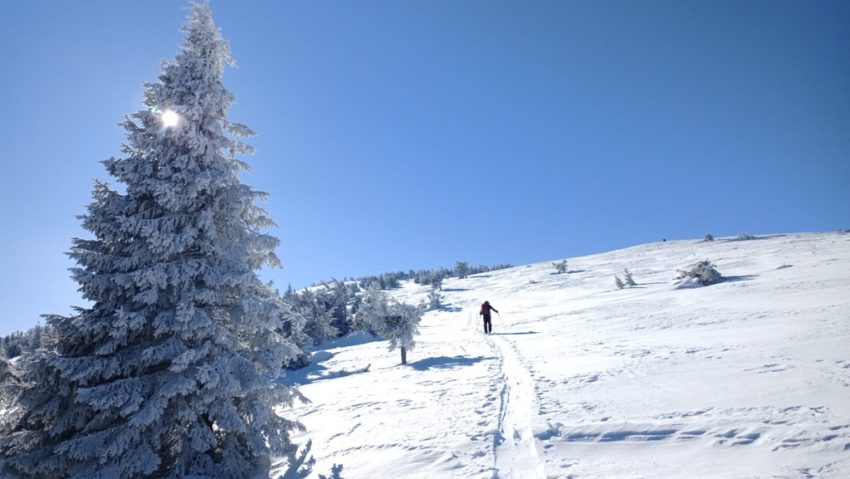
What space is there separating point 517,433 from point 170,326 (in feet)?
23.1

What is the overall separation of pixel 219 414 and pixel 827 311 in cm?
1847

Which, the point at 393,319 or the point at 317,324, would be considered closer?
the point at 393,319

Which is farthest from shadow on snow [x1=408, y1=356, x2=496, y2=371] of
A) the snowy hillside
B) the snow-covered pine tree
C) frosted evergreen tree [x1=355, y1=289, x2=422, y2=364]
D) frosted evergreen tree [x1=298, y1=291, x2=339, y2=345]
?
frosted evergreen tree [x1=298, y1=291, x2=339, y2=345]

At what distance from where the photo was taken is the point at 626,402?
8.00m

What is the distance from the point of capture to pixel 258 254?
909 centimetres

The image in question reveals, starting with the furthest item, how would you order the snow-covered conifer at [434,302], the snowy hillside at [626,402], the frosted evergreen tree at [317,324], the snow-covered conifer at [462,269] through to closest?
the snow-covered conifer at [462,269] < the snow-covered conifer at [434,302] < the frosted evergreen tree at [317,324] < the snowy hillside at [626,402]

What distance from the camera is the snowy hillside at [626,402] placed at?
18.5 ft

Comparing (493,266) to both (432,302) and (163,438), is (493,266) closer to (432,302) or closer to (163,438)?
(432,302)

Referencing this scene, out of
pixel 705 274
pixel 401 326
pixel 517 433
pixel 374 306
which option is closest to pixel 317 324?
pixel 374 306

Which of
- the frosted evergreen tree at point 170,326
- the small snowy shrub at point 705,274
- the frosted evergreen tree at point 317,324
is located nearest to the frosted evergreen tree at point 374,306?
the frosted evergreen tree at point 170,326

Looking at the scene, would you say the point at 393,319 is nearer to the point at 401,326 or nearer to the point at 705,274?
the point at 401,326

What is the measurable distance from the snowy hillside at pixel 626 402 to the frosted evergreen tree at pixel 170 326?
219cm

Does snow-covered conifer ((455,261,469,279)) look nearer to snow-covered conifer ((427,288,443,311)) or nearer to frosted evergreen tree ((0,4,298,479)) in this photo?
snow-covered conifer ((427,288,443,311))

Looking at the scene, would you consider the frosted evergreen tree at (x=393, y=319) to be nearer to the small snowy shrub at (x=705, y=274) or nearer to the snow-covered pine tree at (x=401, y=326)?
the snow-covered pine tree at (x=401, y=326)
